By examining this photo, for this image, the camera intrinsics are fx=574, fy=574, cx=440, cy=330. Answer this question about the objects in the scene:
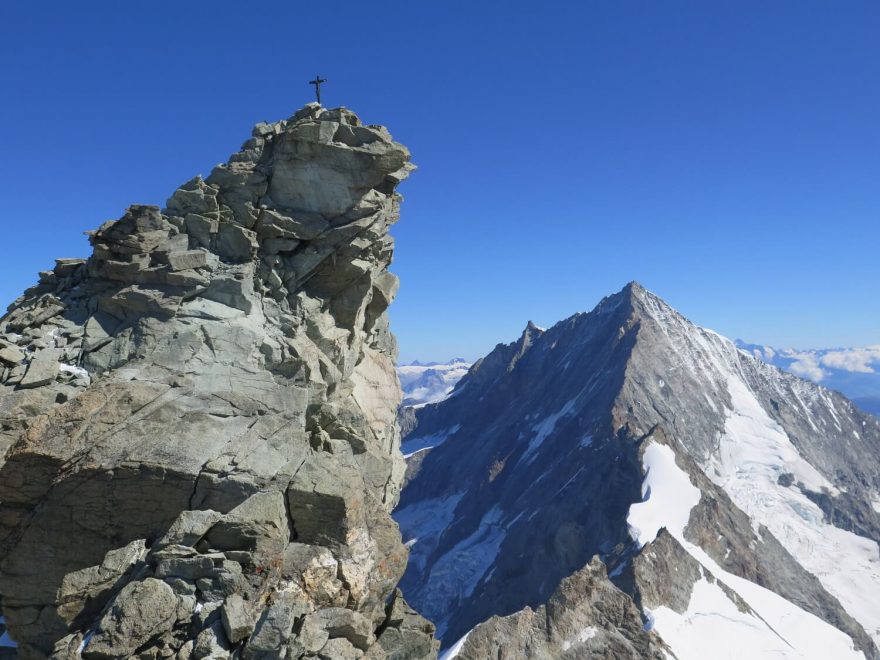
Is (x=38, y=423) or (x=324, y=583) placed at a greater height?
(x=38, y=423)

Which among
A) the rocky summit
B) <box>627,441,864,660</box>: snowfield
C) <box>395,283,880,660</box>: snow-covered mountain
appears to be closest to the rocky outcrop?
<box>395,283,880,660</box>: snow-covered mountain

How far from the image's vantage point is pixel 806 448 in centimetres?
18250

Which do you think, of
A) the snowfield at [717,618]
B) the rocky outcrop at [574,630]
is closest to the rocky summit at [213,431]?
the rocky outcrop at [574,630]

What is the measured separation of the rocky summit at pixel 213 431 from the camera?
15.0 m

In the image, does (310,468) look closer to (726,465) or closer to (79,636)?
(79,636)

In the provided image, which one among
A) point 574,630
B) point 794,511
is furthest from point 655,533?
point 794,511

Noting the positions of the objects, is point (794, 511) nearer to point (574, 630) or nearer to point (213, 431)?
point (574, 630)

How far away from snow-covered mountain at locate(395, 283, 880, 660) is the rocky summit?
126 ft

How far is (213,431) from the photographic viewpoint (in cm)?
1856

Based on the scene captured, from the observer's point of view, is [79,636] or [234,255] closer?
[79,636]

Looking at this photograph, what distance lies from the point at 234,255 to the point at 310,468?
1114 centimetres

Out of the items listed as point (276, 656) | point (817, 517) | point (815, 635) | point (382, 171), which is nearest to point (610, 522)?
point (815, 635)

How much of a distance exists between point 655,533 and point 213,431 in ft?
314

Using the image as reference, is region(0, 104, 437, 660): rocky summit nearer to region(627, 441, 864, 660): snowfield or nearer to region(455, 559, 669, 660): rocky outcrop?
region(455, 559, 669, 660): rocky outcrop
